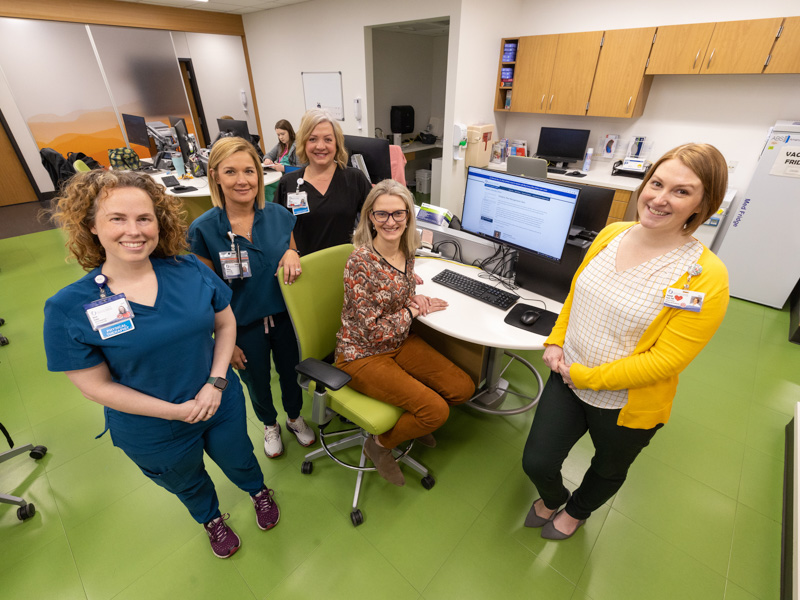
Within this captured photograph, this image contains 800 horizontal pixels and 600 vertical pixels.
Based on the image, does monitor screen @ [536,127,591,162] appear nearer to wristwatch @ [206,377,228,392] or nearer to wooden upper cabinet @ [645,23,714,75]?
wooden upper cabinet @ [645,23,714,75]

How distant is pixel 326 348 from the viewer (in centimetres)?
174

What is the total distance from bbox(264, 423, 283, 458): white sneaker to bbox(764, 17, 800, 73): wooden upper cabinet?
16.0 ft

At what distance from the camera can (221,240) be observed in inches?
58.4

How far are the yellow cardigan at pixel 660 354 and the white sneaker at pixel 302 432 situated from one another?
56.6 inches

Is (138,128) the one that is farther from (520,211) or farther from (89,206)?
(520,211)

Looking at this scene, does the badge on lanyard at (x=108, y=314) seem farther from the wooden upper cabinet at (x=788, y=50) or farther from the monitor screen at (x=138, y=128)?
the wooden upper cabinet at (x=788, y=50)

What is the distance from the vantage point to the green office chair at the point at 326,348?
4.85 feet

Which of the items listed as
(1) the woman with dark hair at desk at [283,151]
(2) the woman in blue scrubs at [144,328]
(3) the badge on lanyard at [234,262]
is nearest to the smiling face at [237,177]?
(3) the badge on lanyard at [234,262]

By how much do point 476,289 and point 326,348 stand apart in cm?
79

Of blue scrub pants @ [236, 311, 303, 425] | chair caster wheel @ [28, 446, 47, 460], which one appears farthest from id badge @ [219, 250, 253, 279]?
chair caster wheel @ [28, 446, 47, 460]

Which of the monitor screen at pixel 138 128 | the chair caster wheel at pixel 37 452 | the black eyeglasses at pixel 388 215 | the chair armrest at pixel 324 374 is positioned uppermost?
the monitor screen at pixel 138 128

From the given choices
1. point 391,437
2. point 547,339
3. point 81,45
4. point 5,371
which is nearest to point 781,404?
point 547,339

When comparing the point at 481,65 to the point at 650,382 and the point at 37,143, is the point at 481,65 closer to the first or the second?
the point at 650,382

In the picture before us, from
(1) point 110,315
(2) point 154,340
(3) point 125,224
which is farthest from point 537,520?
(3) point 125,224
